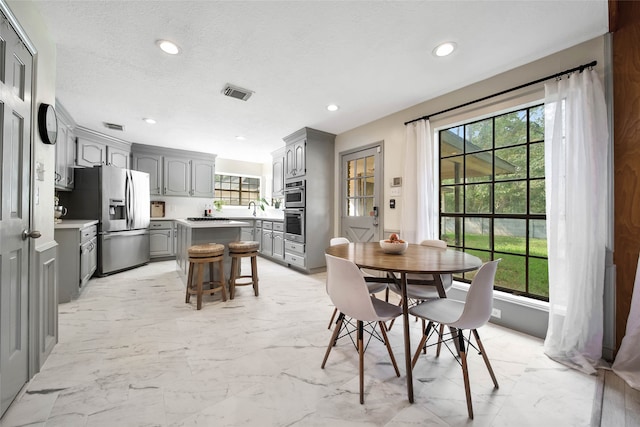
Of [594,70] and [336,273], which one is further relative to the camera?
[594,70]

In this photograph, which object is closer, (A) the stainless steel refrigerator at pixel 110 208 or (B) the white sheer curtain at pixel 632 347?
(B) the white sheer curtain at pixel 632 347

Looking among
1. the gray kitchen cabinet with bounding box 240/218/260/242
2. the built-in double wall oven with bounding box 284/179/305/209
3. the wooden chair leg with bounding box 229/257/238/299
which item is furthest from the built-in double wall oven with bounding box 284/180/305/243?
the gray kitchen cabinet with bounding box 240/218/260/242

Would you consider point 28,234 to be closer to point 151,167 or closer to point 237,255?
point 237,255

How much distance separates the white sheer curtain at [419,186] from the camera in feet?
9.64

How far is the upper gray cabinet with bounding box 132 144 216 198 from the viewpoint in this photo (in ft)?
16.9

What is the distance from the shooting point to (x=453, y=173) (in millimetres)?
3025

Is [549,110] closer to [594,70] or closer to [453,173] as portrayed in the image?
[594,70]

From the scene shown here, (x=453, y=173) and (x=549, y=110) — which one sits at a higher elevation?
(x=549, y=110)

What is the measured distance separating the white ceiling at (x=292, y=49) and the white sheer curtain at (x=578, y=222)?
553mm

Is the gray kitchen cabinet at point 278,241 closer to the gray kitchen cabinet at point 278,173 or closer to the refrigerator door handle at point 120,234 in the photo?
the gray kitchen cabinet at point 278,173

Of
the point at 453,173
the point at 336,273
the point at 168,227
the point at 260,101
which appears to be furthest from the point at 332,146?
the point at 168,227

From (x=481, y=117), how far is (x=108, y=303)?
4.60 m

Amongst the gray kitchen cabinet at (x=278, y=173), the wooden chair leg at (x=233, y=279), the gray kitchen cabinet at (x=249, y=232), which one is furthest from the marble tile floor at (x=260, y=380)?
the gray kitchen cabinet at (x=249, y=232)

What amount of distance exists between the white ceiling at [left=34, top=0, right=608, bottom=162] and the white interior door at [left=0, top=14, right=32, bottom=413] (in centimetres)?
64
